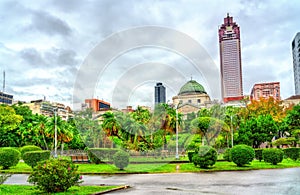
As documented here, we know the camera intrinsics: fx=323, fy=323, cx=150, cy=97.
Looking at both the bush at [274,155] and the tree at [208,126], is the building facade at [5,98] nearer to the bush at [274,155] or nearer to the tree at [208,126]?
the tree at [208,126]

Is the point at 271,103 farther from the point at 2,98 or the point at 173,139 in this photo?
the point at 2,98

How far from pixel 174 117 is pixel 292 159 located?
12.4 metres

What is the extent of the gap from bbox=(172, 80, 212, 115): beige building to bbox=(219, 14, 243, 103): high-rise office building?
58556 millimetres

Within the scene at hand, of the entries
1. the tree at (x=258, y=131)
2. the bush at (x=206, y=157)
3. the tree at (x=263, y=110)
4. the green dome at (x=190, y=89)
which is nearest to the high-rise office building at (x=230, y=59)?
the green dome at (x=190, y=89)

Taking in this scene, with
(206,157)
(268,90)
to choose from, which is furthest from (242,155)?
(268,90)

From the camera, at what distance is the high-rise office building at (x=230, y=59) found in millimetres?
144000

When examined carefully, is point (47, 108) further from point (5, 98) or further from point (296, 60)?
point (296, 60)

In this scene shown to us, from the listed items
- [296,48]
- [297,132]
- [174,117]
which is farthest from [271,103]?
[296,48]

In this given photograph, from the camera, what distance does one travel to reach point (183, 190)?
1217 cm

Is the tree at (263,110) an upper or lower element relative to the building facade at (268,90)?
lower

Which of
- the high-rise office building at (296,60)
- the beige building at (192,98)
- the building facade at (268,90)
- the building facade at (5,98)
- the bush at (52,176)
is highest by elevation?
the high-rise office building at (296,60)

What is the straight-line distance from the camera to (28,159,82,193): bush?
11227mm

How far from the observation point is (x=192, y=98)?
82.5m

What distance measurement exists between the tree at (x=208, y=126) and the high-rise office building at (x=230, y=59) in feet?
341
